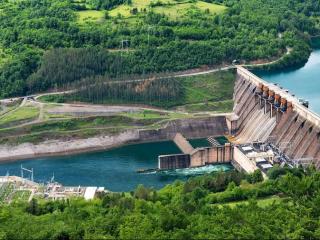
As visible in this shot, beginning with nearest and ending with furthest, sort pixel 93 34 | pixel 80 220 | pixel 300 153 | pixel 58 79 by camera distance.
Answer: pixel 80 220
pixel 300 153
pixel 58 79
pixel 93 34

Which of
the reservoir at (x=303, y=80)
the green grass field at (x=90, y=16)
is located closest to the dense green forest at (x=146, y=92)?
the reservoir at (x=303, y=80)

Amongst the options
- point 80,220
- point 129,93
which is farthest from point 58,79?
point 80,220

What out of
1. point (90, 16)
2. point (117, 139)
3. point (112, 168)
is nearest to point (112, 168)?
point (112, 168)

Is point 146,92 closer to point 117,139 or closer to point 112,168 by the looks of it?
point 117,139

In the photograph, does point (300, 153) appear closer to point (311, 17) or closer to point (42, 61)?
point (42, 61)

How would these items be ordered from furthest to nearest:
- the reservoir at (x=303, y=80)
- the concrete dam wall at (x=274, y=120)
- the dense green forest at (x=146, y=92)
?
the reservoir at (x=303, y=80)
the dense green forest at (x=146, y=92)
the concrete dam wall at (x=274, y=120)

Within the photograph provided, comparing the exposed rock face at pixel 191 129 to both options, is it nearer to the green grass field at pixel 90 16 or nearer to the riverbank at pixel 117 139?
the riverbank at pixel 117 139
